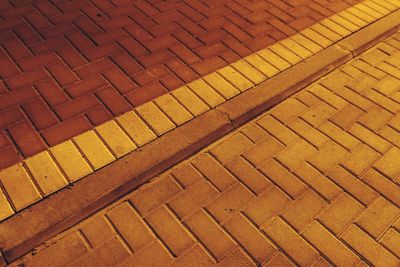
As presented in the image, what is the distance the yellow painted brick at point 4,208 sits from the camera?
1994mm

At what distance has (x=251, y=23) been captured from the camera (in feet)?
11.4

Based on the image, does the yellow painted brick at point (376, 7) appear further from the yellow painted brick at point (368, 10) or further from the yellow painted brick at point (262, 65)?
the yellow painted brick at point (262, 65)

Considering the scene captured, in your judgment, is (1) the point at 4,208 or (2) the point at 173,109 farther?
(2) the point at 173,109

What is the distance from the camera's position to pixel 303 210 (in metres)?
2.18

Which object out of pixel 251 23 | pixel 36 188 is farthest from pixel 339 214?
pixel 251 23

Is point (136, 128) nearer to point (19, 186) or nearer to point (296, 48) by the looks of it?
point (19, 186)

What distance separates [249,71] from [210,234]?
1.44m

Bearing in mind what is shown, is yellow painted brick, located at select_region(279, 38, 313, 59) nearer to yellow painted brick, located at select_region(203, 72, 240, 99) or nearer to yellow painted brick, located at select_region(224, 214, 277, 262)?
yellow painted brick, located at select_region(203, 72, 240, 99)

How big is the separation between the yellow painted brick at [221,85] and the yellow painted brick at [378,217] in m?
1.20

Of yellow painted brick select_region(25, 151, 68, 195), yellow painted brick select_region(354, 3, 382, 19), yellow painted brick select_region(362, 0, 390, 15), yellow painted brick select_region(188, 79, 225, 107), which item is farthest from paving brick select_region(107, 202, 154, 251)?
yellow painted brick select_region(362, 0, 390, 15)

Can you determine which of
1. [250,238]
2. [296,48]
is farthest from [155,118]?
[296,48]

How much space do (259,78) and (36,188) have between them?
1769mm

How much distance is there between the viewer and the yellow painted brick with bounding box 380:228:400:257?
2.03 m

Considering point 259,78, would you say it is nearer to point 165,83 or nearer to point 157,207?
point 165,83
